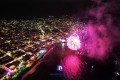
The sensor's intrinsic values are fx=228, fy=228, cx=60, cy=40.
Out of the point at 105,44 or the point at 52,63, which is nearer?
the point at 105,44

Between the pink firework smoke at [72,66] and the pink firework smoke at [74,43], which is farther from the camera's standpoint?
the pink firework smoke at [74,43]

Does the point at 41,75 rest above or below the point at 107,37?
below

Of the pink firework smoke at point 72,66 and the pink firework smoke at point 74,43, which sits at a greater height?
the pink firework smoke at point 74,43

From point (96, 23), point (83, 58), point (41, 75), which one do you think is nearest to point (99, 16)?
point (96, 23)

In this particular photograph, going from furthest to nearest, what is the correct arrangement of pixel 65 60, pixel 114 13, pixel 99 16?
pixel 65 60 < pixel 99 16 < pixel 114 13

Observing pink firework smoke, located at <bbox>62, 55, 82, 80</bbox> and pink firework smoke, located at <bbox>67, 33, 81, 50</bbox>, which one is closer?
pink firework smoke, located at <bbox>62, 55, 82, 80</bbox>

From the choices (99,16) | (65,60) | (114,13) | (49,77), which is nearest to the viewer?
(114,13)

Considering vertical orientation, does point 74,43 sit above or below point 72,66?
above

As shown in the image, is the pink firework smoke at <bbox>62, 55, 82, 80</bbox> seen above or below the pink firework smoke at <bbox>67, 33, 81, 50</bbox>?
below

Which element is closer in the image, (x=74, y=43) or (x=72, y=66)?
(x=72, y=66)

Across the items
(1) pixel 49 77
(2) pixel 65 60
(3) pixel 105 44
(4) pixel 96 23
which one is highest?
(4) pixel 96 23

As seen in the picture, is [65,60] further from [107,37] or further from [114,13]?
[114,13]
